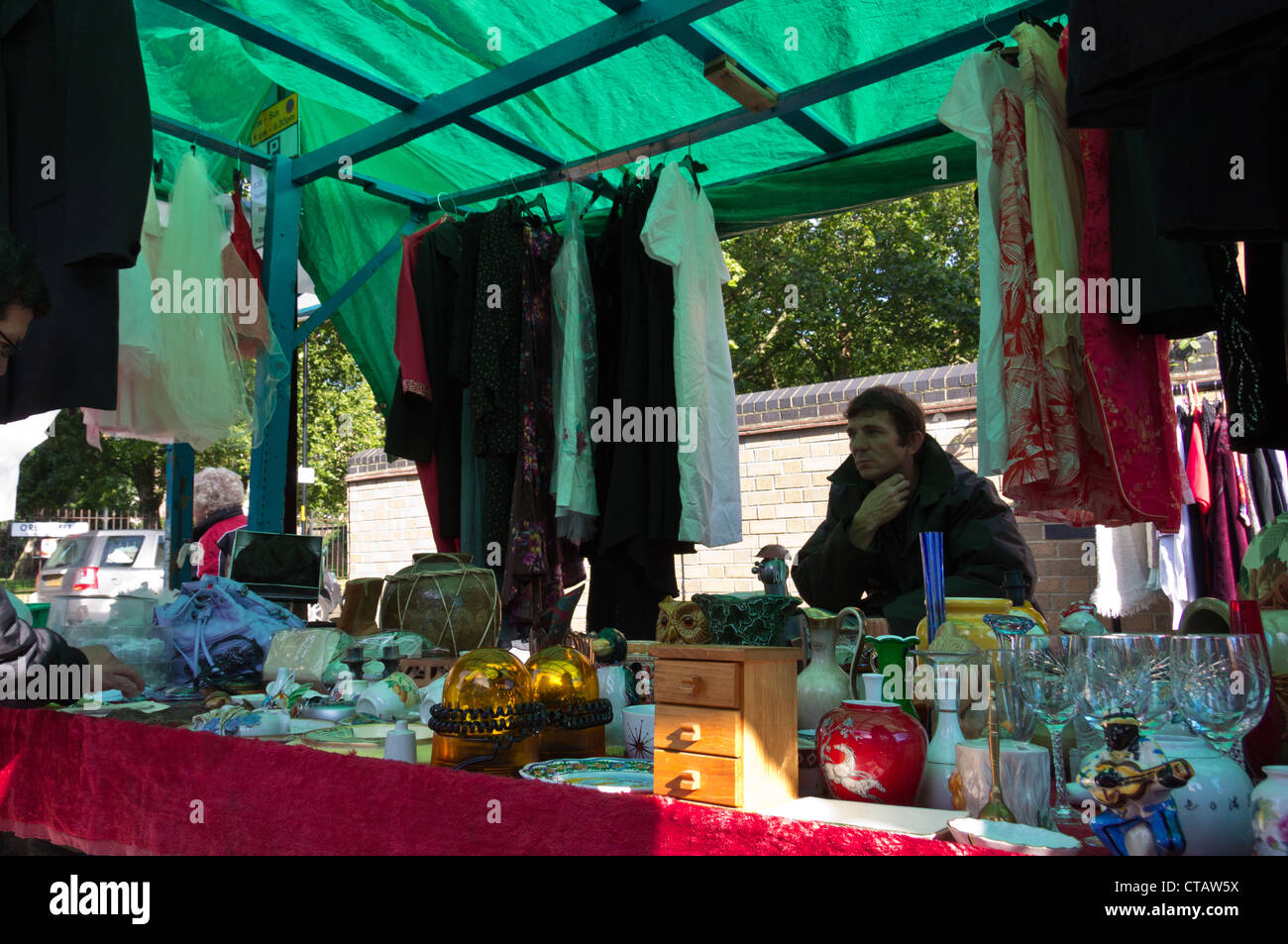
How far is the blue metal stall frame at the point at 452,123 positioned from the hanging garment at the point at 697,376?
1.45 ft

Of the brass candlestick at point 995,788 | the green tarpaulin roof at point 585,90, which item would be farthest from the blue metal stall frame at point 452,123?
the brass candlestick at point 995,788

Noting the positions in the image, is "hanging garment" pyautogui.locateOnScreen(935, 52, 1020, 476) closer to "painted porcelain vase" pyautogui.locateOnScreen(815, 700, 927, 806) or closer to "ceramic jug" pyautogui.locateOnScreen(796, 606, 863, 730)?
"ceramic jug" pyautogui.locateOnScreen(796, 606, 863, 730)

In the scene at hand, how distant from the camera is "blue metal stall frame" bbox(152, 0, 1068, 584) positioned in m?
2.96

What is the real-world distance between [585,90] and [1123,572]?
4.01 m

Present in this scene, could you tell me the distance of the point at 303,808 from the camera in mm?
1479

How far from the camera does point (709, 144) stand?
3975mm

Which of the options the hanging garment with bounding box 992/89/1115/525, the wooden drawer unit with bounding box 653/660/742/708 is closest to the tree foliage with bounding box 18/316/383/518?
the hanging garment with bounding box 992/89/1115/525

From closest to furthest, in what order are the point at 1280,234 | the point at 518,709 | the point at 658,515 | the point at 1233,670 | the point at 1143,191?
the point at 1233,670 → the point at 518,709 → the point at 1280,234 → the point at 1143,191 → the point at 658,515

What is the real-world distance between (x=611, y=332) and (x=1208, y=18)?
2.76 metres

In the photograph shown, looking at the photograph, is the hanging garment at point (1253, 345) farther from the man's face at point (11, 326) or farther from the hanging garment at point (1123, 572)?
the hanging garment at point (1123, 572)

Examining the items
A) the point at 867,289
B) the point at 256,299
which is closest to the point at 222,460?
the point at 867,289

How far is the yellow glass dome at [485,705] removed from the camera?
1417 millimetres
